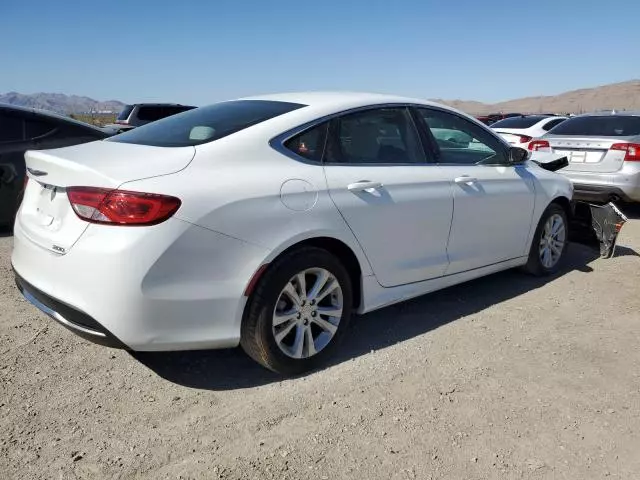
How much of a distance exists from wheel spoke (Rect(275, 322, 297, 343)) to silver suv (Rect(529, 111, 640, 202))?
590 centimetres

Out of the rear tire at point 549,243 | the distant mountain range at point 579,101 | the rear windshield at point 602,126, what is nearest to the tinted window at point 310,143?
the rear tire at point 549,243

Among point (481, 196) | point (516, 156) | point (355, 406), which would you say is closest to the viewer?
point (355, 406)

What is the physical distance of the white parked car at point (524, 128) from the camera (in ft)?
36.6

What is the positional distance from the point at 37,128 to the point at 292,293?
449 cm

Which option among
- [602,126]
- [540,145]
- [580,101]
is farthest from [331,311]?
[580,101]

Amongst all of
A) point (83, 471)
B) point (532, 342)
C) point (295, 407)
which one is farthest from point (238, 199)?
point (532, 342)

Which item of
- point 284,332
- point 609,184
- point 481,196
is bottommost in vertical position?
point 284,332

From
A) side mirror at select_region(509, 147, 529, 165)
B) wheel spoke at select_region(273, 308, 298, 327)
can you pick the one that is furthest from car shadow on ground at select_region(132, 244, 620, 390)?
side mirror at select_region(509, 147, 529, 165)

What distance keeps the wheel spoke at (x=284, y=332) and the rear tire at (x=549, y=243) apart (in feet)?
9.01

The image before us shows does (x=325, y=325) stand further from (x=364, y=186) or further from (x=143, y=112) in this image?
(x=143, y=112)

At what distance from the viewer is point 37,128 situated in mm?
6203

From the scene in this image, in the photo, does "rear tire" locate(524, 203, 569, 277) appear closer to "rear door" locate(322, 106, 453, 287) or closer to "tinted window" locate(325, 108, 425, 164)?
"rear door" locate(322, 106, 453, 287)

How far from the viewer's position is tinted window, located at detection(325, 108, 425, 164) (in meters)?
3.49

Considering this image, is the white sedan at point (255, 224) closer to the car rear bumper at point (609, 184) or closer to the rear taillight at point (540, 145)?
the car rear bumper at point (609, 184)
